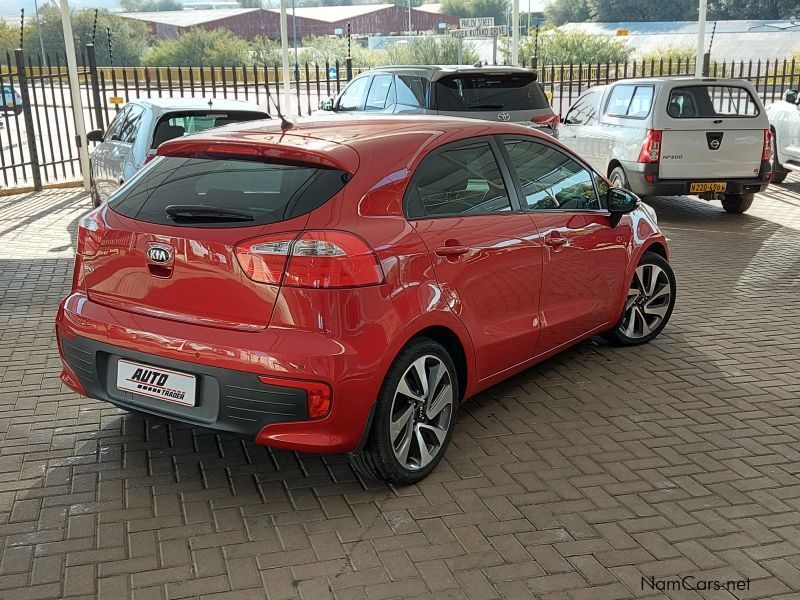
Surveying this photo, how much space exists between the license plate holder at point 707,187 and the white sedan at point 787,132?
9.20 ft

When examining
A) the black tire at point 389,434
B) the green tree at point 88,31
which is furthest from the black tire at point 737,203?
the green tree at point 88,31

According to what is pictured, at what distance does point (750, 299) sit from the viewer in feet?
24.1

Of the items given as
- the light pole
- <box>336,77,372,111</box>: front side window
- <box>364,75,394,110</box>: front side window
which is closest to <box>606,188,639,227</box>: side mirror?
<box>364,75,394,110</box>: front side window

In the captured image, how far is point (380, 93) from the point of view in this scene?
11.9 m

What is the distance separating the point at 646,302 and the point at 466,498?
270cm

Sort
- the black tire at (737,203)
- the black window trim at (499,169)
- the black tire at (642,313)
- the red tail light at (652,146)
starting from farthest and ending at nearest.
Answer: the black tire at (737,203) < the red tail light at (652,146) < the black tire at (642,313) < the black window trim at (499,169)

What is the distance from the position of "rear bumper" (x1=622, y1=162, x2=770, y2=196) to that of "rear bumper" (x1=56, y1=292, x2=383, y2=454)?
7890 millimetres

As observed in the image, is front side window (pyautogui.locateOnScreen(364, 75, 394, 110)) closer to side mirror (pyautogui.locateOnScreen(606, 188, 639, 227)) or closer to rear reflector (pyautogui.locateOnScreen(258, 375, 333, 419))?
side mirror (pyautogui.locateOnScreen(606, 188, 639, 227))

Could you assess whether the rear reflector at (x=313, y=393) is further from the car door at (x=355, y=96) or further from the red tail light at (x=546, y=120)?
the car door at (x=355, y=96)

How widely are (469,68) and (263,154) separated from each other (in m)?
7.54

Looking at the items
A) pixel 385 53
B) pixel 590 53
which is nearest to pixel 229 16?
pixel 385 53

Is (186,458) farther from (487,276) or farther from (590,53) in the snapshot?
(590,53)

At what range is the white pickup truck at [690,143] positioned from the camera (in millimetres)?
10578
